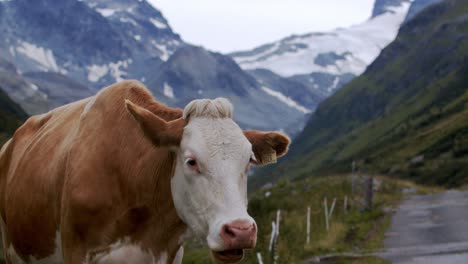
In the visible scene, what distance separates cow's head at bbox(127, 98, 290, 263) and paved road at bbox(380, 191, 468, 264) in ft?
38.2

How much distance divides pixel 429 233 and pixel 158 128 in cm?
1906

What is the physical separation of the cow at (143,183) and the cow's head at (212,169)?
0.04 ft

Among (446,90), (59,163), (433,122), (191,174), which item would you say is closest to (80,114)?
(59,163)

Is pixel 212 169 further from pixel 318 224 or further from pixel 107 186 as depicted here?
pixel 318 224

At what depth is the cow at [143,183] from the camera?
25.9 ft

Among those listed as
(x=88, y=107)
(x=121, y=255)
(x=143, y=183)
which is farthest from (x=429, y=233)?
(x=121, y=255)

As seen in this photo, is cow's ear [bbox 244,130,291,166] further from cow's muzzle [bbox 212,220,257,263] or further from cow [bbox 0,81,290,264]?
cow's muzzle [bbox 212,220,257,263]

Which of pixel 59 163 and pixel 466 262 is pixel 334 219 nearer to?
pixel 466 262

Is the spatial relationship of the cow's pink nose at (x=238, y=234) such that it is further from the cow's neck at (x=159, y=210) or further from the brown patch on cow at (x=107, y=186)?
the cow's neck at (x=159, y=210)

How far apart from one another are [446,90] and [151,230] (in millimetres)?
152755

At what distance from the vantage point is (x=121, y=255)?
8578 mm

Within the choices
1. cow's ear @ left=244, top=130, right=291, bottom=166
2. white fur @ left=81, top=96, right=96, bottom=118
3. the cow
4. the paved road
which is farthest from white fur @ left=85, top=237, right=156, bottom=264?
the paved road

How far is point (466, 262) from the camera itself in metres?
18.0

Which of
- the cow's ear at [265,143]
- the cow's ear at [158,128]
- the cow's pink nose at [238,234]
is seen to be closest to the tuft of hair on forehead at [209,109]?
the cow's ear at [158,128]
